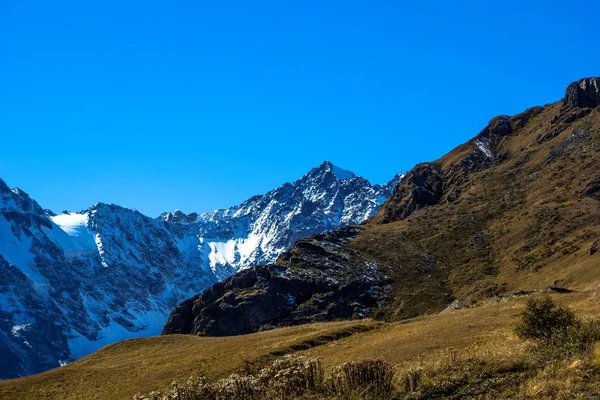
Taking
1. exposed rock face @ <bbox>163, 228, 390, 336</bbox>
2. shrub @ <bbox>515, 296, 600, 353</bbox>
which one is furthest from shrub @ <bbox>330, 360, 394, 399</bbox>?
exposed rock face @ <bbox>163, 228, 390, 336</bbox>

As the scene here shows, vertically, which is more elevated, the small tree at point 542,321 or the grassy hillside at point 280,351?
the grassy hillside at point 280,351

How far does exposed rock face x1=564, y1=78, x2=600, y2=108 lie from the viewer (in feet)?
595

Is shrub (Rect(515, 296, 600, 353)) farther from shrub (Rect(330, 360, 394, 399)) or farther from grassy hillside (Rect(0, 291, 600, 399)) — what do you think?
shrub (Rect(330, 360, 394, 399))

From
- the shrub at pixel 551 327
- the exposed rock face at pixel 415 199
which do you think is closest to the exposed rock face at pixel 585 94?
the exposed rock face at pixel 415 199

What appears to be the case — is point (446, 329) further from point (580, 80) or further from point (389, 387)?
point (580, 80)

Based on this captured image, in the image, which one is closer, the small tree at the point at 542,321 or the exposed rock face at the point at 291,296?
the small tree at the point at 542,321

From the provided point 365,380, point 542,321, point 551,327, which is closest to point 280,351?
point 542,321

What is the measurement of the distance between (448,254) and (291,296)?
38174mm

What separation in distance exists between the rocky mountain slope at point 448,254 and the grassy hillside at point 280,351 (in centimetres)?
5248

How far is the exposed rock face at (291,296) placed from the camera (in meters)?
127

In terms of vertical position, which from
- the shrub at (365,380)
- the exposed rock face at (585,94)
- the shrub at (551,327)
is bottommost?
the shrub at (551,327)

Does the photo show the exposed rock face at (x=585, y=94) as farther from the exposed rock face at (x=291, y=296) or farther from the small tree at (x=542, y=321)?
the small tree at (x=542, y=321)

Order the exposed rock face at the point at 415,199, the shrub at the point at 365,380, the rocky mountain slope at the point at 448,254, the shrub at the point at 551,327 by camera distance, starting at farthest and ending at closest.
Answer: the exposed rock face at the point at 415,199 → the rocky mountain slope at the point at 448,254 → the shrub at the point at 551,327 → the shrub at the point at 365,380

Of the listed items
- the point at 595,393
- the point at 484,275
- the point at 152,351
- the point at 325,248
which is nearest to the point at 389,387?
the point at 595,393
